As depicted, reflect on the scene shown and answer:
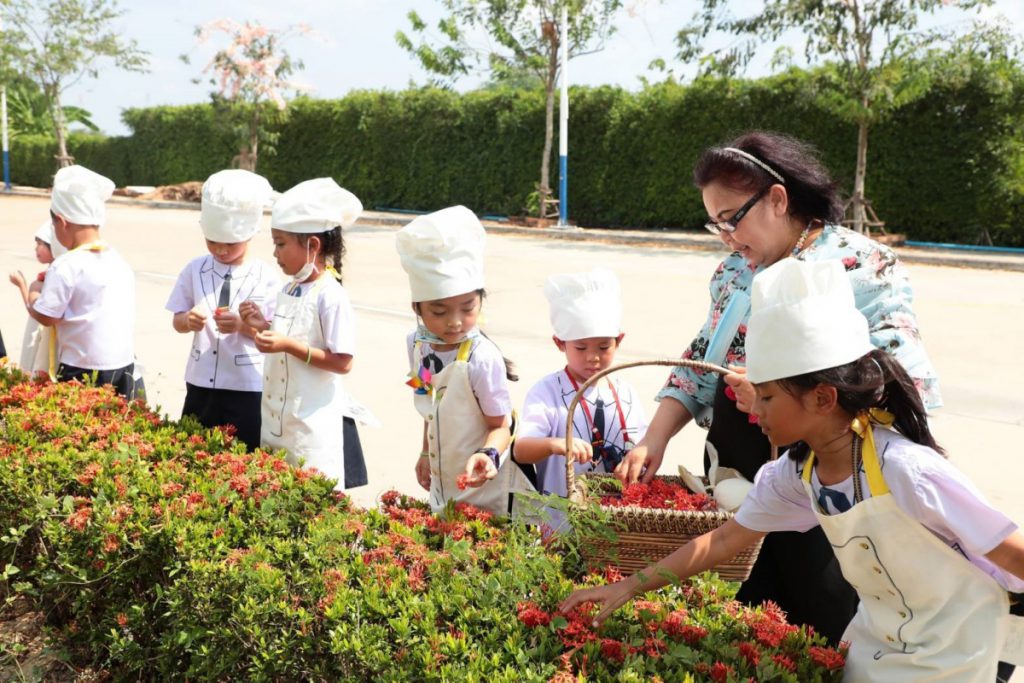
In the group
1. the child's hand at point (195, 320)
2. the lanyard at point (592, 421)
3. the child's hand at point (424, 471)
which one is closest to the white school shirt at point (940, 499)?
the lanyard at point (592, 421)

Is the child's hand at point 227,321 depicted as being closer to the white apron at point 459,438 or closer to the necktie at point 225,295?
the necktie at point 225,295

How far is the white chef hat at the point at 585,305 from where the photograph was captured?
359 cm

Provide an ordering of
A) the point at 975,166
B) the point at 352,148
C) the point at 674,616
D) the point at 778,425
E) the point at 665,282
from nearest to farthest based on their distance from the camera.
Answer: the point at 778,425 → the point at 674,616 → the point at 665,282 → the point at 975,166 → the point at 352,148

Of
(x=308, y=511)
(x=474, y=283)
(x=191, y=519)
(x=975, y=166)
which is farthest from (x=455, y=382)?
(x=975, y=166)

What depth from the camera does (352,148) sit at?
31.6m

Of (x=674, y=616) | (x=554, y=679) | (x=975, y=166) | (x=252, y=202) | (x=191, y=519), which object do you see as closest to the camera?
(x=554, y=679)

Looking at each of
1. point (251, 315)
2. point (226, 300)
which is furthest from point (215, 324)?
point (251, 315)

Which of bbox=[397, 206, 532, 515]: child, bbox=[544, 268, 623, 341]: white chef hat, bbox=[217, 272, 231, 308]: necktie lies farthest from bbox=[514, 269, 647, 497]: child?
bbox=[217, 272, 231, 308]: necktie

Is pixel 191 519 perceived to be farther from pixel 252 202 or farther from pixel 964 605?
pixel 964 605

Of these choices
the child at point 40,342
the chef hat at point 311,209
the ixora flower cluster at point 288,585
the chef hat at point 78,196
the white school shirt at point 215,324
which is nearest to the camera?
the ixora flower cluster at point 288,585

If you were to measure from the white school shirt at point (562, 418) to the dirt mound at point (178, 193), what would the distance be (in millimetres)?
30748

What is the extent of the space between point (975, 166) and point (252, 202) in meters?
18.2

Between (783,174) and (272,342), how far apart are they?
2.04 meters

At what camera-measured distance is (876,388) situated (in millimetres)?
2262
